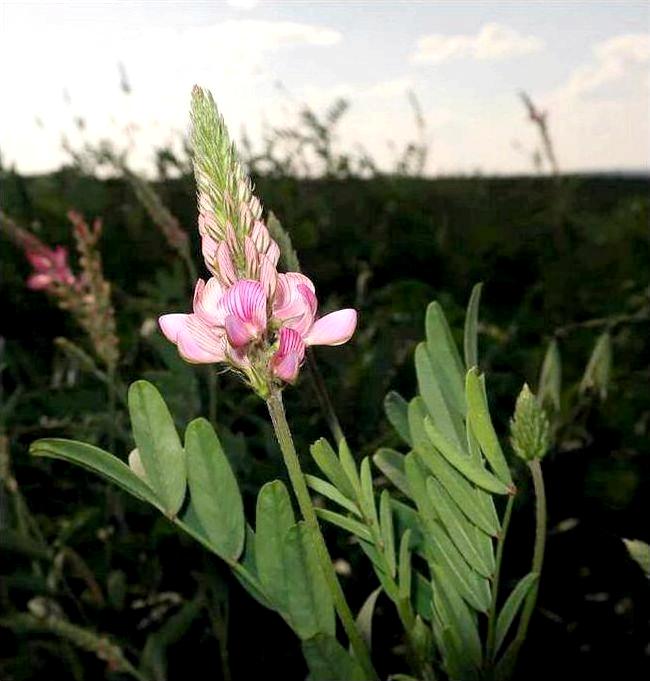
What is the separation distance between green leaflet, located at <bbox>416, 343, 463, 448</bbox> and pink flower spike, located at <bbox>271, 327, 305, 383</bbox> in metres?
0.13

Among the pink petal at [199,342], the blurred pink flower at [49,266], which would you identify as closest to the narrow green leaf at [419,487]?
the pink petal at [199,342]

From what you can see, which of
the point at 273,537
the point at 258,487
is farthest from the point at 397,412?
the point at 258,487

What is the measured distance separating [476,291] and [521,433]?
0.08m

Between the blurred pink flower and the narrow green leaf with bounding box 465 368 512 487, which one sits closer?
the narrow green leaf with bounding box 465 368 512 487

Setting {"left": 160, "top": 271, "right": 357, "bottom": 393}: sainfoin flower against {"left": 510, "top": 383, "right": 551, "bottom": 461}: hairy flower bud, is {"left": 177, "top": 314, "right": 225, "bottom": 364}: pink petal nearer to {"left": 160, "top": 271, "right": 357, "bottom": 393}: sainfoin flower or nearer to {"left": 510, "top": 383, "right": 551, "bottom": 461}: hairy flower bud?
{"left": 160, "top": 271, "right": 357, "bottom": 393}: sainfoin flower

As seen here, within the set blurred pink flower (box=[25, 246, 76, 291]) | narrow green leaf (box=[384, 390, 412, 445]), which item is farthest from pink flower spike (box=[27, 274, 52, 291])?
narrow green leaf (box=[384, 390, 412, 445])

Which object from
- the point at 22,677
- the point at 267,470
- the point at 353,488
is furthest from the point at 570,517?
the point at 353,488

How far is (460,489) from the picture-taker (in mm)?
445

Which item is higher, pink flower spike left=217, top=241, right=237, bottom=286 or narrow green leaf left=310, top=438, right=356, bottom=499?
pink flower spike left=217, top=241, right=237, bottom=286

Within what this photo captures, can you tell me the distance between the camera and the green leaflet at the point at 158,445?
16.3 inches

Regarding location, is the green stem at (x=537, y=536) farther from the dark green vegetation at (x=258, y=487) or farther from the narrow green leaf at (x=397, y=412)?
the dark green vegetation at (x=258, y=487)

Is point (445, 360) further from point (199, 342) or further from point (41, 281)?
point (41, 281)

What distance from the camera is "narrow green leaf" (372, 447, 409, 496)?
509mm

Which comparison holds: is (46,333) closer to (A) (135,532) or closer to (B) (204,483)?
(A) (135,532)
